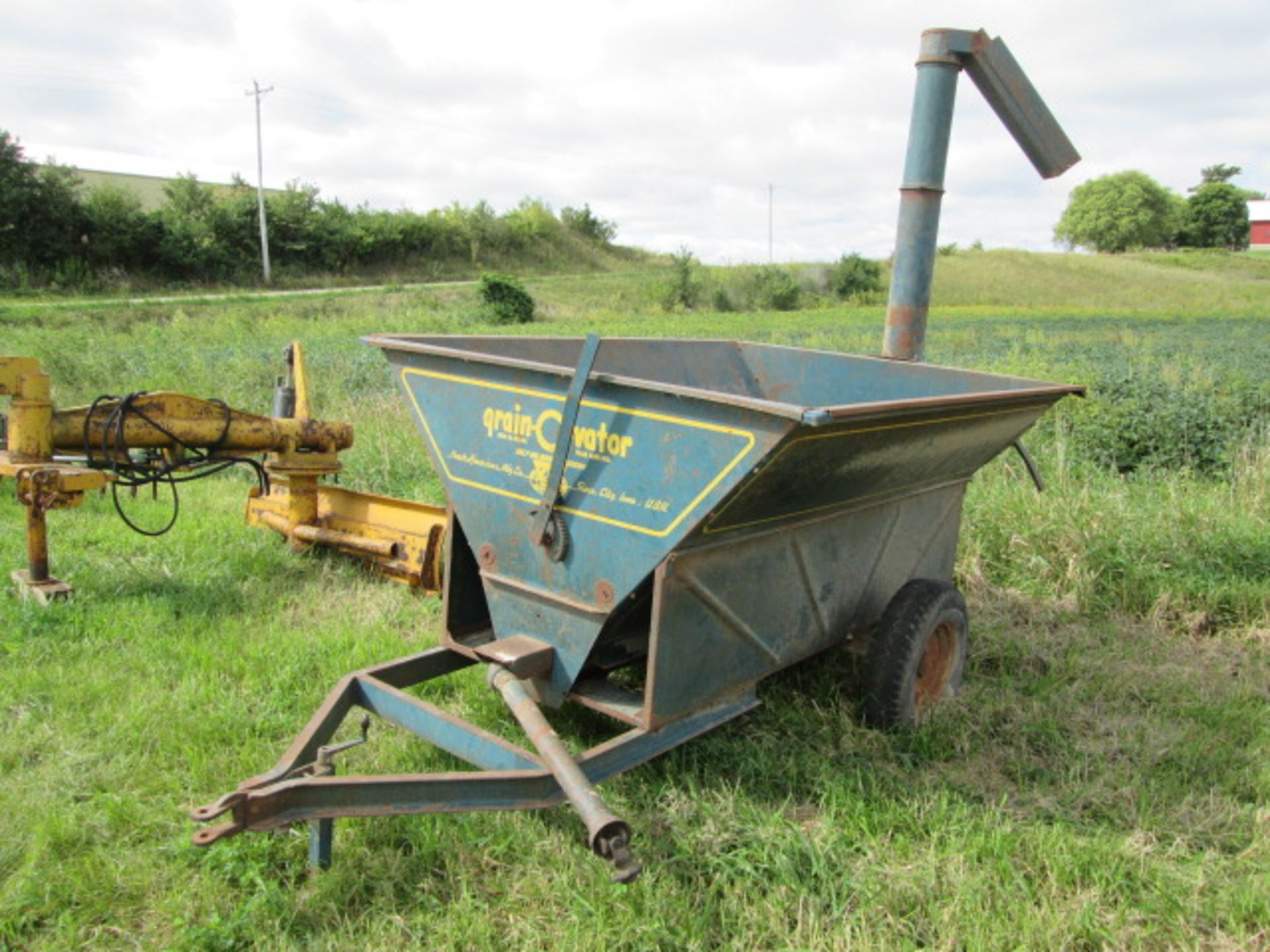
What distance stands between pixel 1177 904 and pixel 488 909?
6.56 feet

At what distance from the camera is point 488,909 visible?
2.72m

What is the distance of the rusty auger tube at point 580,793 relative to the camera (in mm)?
2426

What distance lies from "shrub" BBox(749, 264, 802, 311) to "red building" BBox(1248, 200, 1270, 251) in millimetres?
54995

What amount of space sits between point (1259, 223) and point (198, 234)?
3234 inches

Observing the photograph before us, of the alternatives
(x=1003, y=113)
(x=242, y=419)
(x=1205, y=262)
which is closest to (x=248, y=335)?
(x=242, y=419)

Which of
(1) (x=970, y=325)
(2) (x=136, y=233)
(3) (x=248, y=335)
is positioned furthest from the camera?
(2) (x=136, y=233)

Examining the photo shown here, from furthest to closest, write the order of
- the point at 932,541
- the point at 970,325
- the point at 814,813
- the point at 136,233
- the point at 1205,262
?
the point at 1205,262 < the point at 136,233 < the point at 970,325 < the point at 932,541 < the point at 814,813

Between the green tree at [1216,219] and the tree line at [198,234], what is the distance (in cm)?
6673

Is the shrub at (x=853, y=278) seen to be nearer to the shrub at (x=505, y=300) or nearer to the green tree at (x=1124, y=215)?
the shrub at (x=505, y=300)

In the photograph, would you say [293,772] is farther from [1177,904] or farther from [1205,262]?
[1205,262]

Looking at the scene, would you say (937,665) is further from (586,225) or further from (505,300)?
(586,225)

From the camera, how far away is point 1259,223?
79.7m

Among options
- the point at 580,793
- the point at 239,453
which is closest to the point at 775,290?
the point at 239,453

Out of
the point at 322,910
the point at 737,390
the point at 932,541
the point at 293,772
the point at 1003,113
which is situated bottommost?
the point at 322,910
